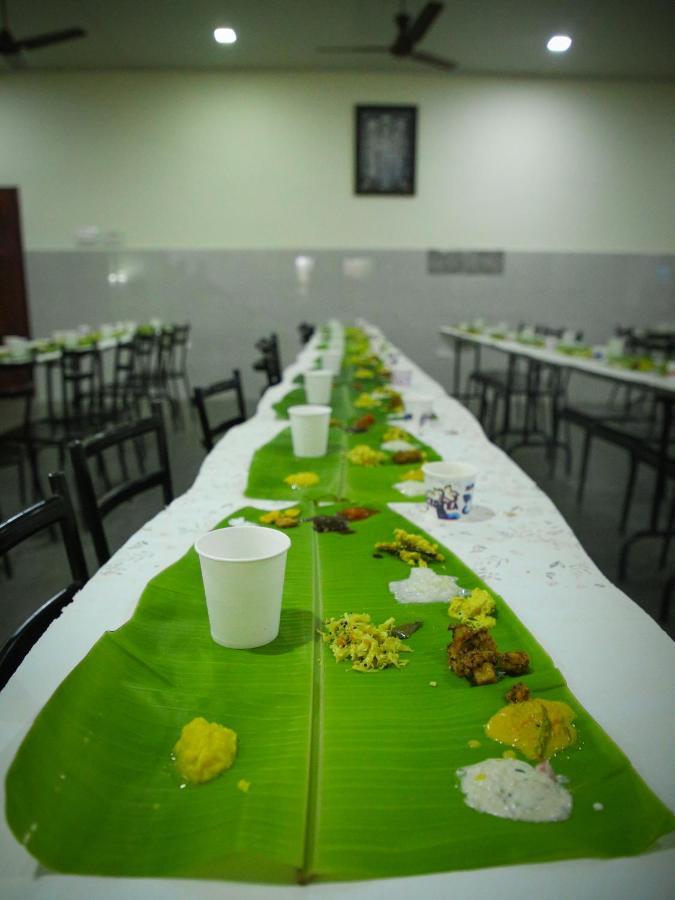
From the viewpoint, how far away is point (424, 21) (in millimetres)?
4645

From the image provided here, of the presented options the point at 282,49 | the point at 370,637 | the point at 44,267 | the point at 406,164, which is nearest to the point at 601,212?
A: the point at 406,164

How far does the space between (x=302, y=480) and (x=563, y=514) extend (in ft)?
8.42

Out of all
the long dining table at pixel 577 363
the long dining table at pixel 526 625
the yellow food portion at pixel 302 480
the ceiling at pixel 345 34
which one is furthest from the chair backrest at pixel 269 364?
the ceiling at pixel 345 34

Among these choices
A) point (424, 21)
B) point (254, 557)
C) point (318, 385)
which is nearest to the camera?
point (254, 557)

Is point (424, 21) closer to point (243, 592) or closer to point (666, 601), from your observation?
point (666, 601)

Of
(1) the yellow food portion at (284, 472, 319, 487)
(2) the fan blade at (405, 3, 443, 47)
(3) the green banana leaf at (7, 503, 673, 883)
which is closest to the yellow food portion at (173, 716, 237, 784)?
(3) the green banana leaf at (7, 503, 673, 883)

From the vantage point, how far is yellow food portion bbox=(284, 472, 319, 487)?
4.83 ft

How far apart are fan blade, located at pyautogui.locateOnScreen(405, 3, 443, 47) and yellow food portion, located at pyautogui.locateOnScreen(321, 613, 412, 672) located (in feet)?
15.4

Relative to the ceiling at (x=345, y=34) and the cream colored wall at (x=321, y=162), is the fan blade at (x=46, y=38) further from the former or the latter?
the cream colored wall at (x=321, y=162)

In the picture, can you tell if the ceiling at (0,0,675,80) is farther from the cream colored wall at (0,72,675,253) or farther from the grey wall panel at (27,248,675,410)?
the grey wall panel at (27,248,675,410)

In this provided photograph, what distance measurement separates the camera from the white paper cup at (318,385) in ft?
7.32

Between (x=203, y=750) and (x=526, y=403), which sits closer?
(x=203, y=750)

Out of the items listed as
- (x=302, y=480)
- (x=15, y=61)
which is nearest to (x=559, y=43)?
(x=15, y=61)

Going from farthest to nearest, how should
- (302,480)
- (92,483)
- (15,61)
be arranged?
1. (15,61)
2. (92,483)
3. (302,480)
